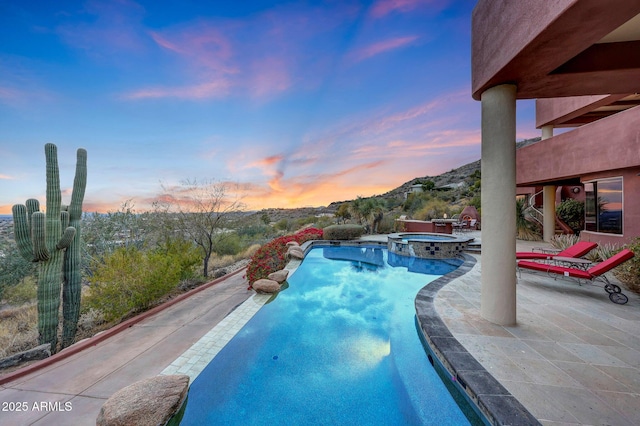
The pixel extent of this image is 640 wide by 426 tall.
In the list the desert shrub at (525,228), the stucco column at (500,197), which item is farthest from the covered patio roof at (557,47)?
the desert shrub at (525,228)

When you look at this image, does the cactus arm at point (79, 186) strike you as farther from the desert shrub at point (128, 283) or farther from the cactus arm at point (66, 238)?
the desert shrub at point (128, 283)

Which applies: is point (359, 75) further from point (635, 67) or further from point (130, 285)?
point (130, 285)

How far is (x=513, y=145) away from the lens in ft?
10.6

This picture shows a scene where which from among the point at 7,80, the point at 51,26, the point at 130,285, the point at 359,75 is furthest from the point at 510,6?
the point at 7,80

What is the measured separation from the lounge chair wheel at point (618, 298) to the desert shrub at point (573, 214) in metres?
9.94

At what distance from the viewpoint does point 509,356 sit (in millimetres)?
2775

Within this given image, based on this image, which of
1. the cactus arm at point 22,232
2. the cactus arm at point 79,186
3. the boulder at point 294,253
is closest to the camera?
the cactus arm at point 22,232

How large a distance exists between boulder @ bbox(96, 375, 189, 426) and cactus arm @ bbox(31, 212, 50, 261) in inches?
137

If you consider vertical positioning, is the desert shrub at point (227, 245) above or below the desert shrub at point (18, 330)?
above

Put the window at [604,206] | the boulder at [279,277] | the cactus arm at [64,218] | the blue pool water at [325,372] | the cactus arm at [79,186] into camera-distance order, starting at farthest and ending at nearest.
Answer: the window at [604,206], the boulder at [279,277], the cactus arm at [79,186], the cactus arm at [64,218], the blue pool water at [325,372]

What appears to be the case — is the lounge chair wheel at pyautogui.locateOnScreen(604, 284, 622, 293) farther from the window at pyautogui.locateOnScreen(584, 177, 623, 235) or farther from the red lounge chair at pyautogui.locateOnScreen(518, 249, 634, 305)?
the window at pyautogui.locateOnScreen(584, 177, 623, 235)

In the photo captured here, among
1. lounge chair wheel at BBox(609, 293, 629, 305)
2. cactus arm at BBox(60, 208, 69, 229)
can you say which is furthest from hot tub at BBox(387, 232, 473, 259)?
cactus arm at BBox(60, 208, 69, 229)

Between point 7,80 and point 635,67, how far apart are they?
40.6 ft

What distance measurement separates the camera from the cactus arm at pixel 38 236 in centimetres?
404
